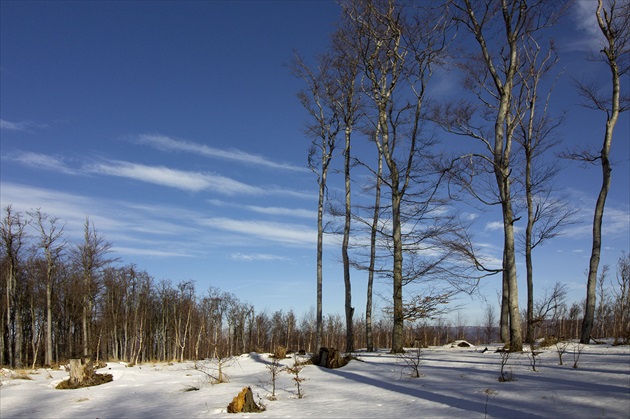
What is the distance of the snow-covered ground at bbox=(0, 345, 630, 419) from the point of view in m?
5.09

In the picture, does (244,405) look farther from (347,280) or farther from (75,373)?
(347,280)

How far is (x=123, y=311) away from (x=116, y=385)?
39237mm

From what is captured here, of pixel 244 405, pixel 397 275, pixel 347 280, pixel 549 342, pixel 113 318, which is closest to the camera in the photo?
pixel 244 405

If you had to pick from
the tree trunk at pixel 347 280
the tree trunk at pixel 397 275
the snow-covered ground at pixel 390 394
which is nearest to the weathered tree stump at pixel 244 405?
the snow-covered ground at pixel 390 394

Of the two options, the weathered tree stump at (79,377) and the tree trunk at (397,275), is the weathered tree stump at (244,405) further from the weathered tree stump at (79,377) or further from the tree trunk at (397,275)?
the tree trunk at (397,275)

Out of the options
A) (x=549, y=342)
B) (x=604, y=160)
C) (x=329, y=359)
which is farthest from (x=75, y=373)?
(x=604, y=160)

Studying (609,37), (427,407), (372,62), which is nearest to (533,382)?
(427,407)

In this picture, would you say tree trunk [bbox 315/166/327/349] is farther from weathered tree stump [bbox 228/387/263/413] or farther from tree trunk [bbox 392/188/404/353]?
weathered tree stump [bbox 228/387/263/413]

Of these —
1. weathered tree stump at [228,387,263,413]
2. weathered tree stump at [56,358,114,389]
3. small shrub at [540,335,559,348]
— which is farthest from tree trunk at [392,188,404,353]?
weathered tree stump at [56,358,114,389]

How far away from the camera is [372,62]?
14547 millimetres

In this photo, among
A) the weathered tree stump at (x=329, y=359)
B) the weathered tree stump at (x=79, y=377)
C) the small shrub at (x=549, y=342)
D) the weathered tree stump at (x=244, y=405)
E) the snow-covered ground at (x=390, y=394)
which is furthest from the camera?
the small shrub at (x=549, y=342)

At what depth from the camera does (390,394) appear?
21.6ft

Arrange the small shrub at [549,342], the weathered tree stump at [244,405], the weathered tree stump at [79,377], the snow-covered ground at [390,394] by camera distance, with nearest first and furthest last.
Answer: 1. the snow-covered ground at [390,394]
2. the weathered tree stump at [244,405]
3. the weathered tree stump at [79,377]
4. the small shrub at [549,342]

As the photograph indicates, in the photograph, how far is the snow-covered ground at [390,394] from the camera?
5094mm
